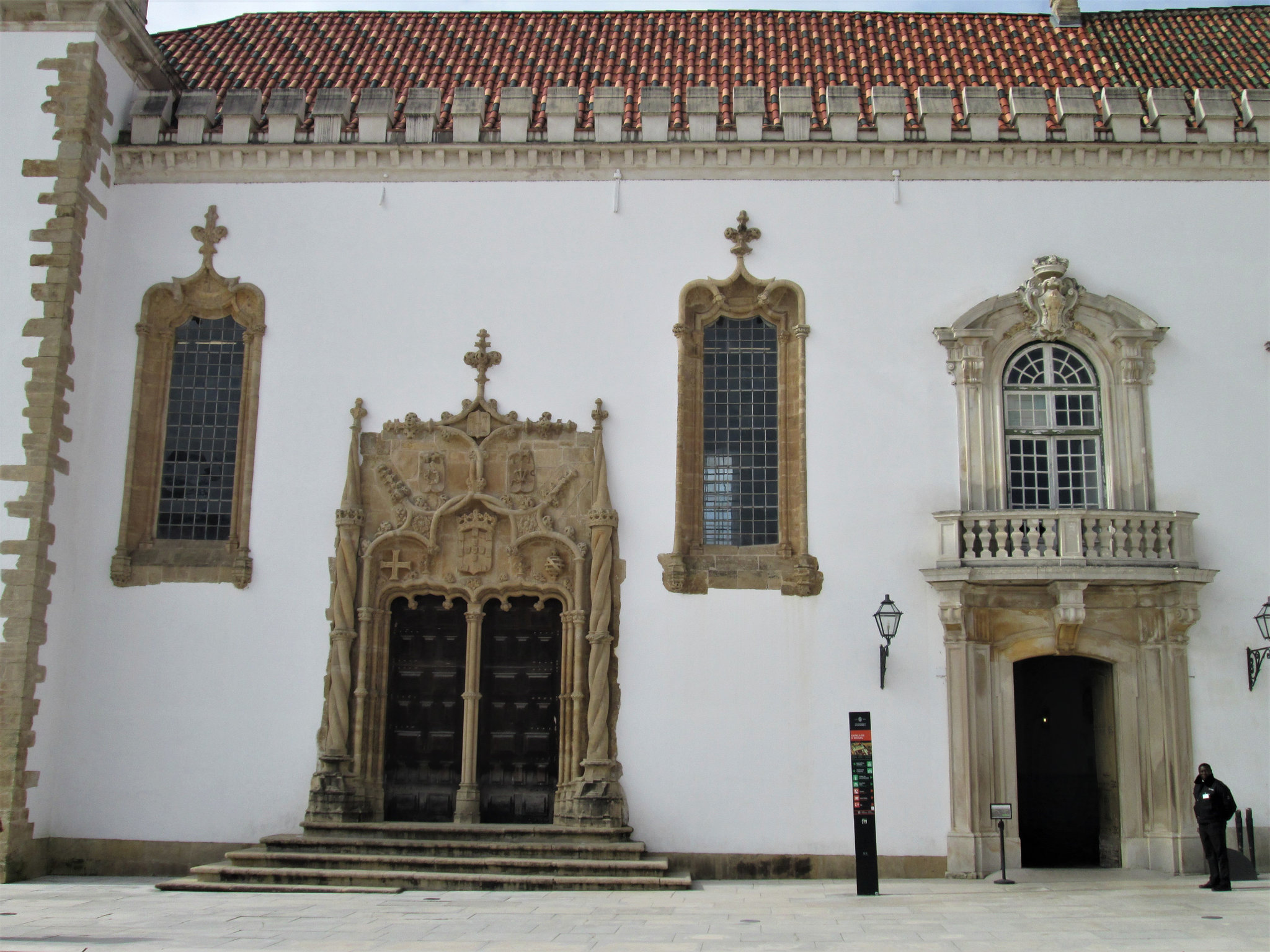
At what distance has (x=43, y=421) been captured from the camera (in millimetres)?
15008

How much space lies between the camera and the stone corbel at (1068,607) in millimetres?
14586

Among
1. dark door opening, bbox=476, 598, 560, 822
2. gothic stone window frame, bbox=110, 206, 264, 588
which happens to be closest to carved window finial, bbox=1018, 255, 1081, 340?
dark door opening, bbox=476, 598, 560, 822

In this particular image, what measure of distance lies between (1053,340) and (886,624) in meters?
4.54

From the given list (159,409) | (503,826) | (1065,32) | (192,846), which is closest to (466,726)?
(503,826)

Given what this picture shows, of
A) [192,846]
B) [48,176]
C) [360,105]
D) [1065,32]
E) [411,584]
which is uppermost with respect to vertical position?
[1065,32]

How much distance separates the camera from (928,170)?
1627 centimetres

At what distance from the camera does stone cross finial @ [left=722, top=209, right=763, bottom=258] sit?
16156mm

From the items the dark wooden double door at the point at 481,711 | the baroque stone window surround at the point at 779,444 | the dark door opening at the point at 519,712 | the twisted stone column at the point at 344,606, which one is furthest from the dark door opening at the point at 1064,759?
the twisted stone column at the point at 344,606

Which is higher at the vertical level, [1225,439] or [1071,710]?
[1225,439]

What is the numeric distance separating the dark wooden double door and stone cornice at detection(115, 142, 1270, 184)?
595 centimetres

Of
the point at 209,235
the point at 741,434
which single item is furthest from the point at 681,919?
the point at 209,235

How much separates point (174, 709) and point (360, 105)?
27.7ft

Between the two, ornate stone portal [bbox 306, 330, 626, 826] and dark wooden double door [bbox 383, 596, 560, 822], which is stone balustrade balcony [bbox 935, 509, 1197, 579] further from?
dark wooden double door [bbox 383, 596, 560, 822]

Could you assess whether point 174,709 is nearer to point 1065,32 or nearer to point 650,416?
point 650,416
